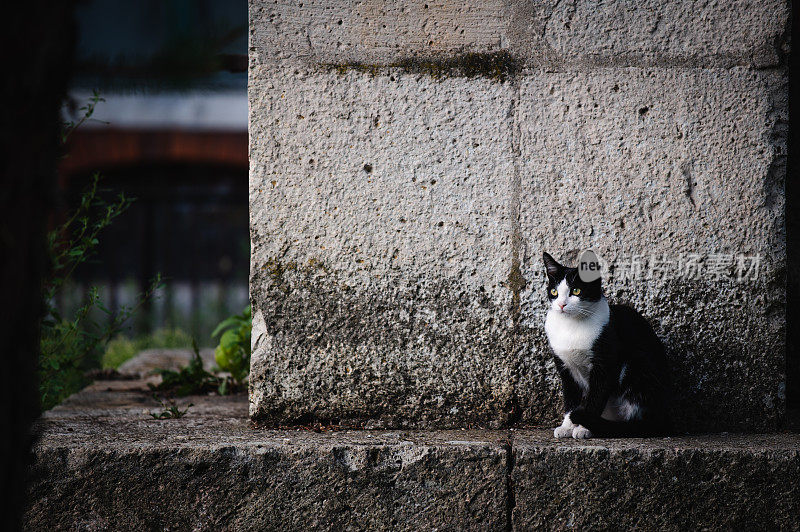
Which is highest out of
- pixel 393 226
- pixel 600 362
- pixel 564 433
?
pixel 393 226

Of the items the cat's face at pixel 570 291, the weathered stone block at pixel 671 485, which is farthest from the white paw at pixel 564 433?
the cat's face at pixel 570 291

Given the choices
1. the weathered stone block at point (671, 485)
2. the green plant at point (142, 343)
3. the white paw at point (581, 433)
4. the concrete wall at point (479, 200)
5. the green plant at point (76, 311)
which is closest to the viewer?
the weathered stone block at point (671, 485)

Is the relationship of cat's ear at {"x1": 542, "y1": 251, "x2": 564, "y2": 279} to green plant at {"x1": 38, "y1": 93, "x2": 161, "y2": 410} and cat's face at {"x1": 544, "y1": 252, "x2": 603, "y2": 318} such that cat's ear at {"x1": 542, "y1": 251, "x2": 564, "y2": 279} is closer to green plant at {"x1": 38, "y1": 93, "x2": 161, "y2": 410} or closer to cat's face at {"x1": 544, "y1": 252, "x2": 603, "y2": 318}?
cat's face at {"x1": 544, "y1": 252, "x2": 603, "y2": 318}

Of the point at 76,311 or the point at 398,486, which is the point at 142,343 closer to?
the point at 76,311

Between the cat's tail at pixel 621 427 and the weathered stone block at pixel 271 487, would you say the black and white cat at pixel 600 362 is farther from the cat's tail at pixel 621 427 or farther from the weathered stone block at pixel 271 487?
the weathered stone block at pixel 271 487

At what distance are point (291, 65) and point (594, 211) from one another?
105 centimetres

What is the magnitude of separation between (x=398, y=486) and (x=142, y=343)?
4.00 meters

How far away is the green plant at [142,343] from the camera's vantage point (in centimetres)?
457

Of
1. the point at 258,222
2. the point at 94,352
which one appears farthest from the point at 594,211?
the point at 94,352

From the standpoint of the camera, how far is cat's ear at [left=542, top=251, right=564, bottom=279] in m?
1.83

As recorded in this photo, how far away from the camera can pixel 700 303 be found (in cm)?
191

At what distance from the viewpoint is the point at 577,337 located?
70.9 inches

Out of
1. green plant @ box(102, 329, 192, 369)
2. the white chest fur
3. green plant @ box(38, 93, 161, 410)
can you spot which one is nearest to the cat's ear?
the white chest fur

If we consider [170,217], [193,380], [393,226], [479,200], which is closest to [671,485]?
[479,200]
